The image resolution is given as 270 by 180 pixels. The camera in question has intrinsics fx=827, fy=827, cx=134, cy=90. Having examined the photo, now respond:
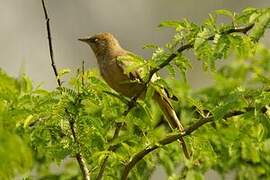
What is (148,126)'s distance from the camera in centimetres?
291

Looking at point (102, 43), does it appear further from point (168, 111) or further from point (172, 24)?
point (172, 24)

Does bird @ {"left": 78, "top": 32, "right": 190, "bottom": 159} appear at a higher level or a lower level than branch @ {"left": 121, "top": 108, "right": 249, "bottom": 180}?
lower

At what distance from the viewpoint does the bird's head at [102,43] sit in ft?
15.0

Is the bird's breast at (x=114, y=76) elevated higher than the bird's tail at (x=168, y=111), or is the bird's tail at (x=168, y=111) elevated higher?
the bird's breast at (x=114, y=76)

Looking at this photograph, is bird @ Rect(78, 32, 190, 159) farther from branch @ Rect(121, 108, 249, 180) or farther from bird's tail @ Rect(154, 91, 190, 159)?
branch @ Rect(121, 108, 249, 180)

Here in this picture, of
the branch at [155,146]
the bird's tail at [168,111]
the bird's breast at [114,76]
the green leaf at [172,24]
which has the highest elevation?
the green leaf at [172,24]

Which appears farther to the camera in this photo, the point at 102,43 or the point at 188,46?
the point at 102,43

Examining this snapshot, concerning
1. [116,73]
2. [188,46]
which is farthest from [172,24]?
[116,73]

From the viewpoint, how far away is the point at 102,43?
468 centimetres

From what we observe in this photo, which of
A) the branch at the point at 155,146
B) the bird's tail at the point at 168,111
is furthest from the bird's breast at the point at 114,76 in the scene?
the branch at the point at 155,146

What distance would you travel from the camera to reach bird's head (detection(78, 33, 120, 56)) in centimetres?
456

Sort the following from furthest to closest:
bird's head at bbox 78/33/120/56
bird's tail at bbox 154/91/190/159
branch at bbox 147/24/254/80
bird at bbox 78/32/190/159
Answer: bird's head at bbox 78/33/120/56, bird's tail at bbox 154/91/190/159, bird at bbox 78/32/190/159, branch at bbox 147/24/254/80

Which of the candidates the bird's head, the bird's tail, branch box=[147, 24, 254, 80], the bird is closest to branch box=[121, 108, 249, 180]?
branch box=[147, 24, 254, 80]

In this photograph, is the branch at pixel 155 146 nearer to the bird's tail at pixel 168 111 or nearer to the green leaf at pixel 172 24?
the green leaf at pixel 172 24
